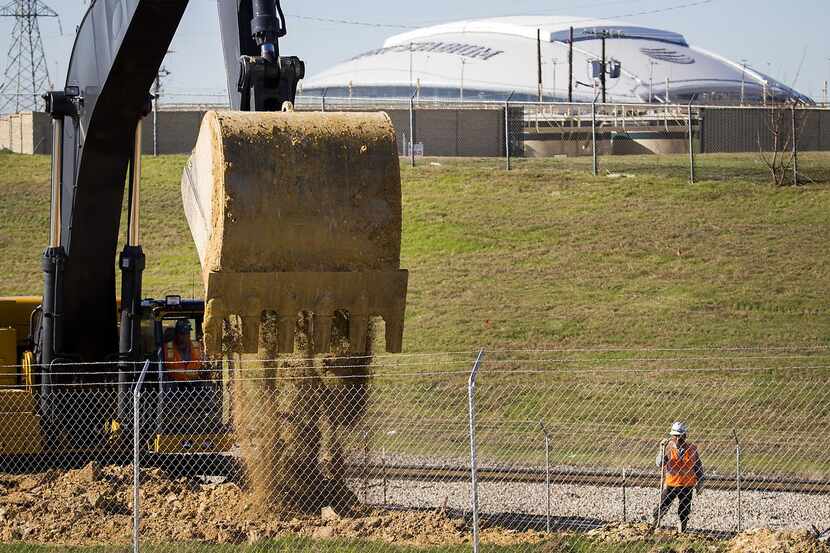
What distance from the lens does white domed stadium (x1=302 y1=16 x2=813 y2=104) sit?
92125mm

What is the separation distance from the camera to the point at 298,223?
9.83 m

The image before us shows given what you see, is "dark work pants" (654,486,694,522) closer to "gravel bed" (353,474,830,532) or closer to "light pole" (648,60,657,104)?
"gravel bed" (353,474,830,532)

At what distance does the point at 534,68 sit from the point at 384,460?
84330 millimetres

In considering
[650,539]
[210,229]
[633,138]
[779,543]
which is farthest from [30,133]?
[779,543]

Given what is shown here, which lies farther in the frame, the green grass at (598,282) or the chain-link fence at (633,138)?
the chain-link fence at (633,138)

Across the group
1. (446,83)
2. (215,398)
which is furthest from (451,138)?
(446,83)

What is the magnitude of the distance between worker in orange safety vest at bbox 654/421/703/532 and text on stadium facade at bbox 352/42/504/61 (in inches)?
3497

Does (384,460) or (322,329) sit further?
(384,460)

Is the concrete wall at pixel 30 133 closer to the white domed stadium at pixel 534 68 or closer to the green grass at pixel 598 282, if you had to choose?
the green grass at pixel 598 282

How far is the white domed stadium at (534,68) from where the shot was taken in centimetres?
9212

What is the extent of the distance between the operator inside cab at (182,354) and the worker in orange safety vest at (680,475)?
5.32m

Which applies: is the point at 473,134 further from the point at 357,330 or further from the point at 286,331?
the point at 286,331

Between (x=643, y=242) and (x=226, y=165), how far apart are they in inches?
811

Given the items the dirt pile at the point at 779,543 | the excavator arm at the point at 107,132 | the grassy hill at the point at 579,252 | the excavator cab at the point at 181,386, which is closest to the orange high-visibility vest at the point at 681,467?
the dirt pile at the point at 779,543
